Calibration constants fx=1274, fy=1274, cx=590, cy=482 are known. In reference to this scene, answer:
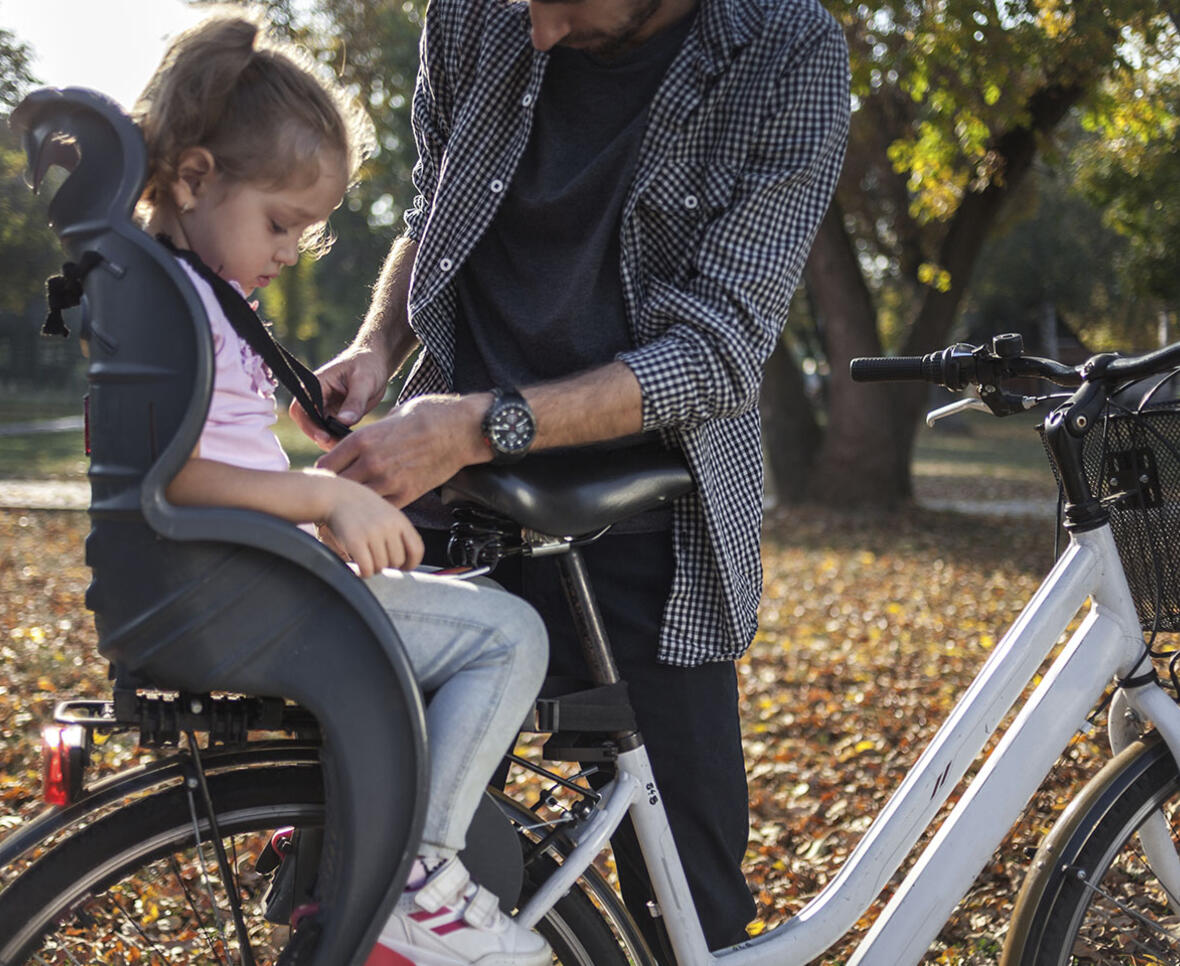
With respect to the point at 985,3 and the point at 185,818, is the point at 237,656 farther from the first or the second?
the point at 985,3

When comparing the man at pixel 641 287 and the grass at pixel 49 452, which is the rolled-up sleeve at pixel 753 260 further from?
the grass at pixel 49 452

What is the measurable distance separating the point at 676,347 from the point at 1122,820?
3.72ft

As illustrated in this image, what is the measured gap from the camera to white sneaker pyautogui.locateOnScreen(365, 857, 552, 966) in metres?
1.66

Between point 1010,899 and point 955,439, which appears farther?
point 955,439

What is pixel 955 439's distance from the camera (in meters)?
38.3

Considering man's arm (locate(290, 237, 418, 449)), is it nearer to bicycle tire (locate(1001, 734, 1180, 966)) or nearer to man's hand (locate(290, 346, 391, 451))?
man's hand (locate(290, 346, 391, 451))

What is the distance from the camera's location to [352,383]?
2211 mm

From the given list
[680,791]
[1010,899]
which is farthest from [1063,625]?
[1010,899]

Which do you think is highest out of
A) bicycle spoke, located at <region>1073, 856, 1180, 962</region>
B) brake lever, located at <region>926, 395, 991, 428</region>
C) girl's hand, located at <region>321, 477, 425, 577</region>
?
girl's hand, located at <region>321, 477, 425, 577</region>

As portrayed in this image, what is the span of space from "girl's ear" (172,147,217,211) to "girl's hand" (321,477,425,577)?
438 mm

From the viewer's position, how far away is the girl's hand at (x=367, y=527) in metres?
1.58

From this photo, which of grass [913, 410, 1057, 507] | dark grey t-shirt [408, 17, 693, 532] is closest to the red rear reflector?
dark grey t-shirt [408, 17, 693, 532]

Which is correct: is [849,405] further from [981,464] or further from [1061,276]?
[1061,276]

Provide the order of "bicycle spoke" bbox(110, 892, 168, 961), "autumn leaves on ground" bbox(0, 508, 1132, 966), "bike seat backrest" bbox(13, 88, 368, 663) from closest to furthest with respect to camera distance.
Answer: "bike seat backrest" bbox(13, 88, 368, 663)
"bicycle spoke" bbox(110, 892, 168, 961)
"autumn leaves on ground" bbox(0, 508, 1132, 966)
